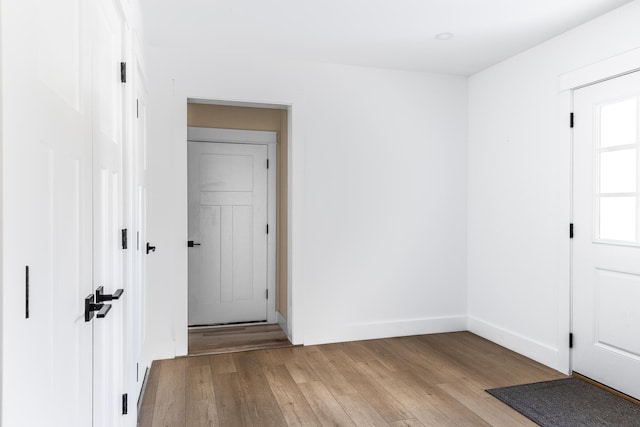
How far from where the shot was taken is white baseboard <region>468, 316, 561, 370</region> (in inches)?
128

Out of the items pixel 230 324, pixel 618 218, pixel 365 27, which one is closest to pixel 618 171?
pixel 618 218

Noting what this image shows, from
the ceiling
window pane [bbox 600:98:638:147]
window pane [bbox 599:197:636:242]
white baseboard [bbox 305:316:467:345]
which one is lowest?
white baseboard [bbox 305:316:467:345]

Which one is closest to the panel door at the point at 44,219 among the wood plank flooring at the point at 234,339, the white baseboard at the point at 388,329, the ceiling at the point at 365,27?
the ceiling at the point at 365,27

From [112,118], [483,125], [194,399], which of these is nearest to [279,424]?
[194,399]

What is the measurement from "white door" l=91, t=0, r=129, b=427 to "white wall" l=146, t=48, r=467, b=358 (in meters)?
1.50

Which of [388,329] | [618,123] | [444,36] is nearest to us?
[618,123]

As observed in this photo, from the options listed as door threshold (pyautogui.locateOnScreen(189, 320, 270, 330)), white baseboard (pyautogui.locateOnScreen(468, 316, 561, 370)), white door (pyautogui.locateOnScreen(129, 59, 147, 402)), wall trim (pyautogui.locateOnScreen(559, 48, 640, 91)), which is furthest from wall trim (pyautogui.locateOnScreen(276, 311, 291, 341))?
wall trim (pyautogui.locateOnScreen(559, 48, 640, 91))

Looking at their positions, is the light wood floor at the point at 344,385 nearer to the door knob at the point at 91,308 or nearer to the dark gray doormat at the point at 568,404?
the dark gray doormat at the point at 568,404

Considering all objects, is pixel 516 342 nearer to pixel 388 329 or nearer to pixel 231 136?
pixel 388 329

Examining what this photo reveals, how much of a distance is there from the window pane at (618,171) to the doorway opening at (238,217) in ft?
8.73

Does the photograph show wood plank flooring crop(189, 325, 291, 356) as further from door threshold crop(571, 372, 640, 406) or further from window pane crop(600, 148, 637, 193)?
window pane crop(600, 148, 637, 193)

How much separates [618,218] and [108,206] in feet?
9.78

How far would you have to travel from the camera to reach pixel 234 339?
13.0 ft

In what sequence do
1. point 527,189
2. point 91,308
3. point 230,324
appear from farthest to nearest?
point 230,324, point 527,189, point 91,308
